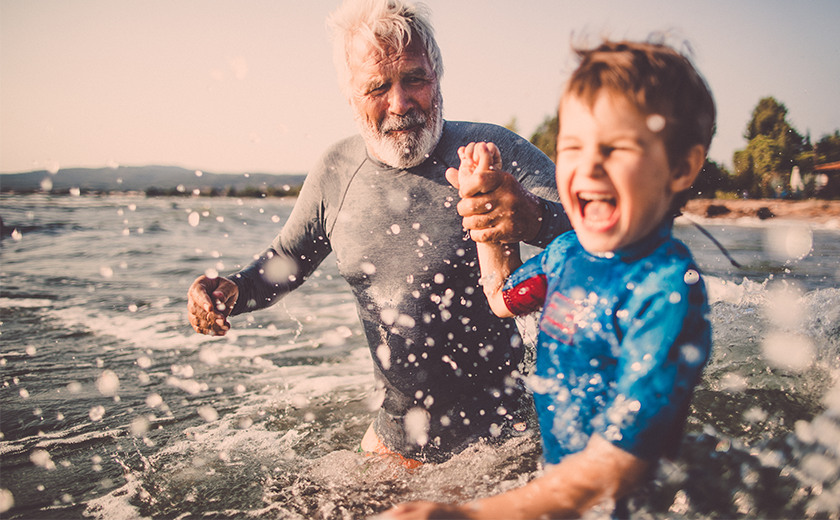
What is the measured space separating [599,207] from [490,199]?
16.2 inches

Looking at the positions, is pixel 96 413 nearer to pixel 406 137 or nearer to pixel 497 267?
pixel 406 137

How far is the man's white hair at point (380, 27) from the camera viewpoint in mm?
2385

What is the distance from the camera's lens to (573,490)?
1.00m

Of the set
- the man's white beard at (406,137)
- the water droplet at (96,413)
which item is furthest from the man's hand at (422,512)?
the water droplet at (96,413)

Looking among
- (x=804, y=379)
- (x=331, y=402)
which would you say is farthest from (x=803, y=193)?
(x=331, y=402)

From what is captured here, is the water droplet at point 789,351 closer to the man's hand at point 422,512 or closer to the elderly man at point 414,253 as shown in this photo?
the elderly man at point 414,253

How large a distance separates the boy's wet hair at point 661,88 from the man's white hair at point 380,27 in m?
1.51

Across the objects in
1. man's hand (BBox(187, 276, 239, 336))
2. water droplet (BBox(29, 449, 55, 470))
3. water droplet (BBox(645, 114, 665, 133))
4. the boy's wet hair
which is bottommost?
water droplet (BBox(29, 449, 55, 470))

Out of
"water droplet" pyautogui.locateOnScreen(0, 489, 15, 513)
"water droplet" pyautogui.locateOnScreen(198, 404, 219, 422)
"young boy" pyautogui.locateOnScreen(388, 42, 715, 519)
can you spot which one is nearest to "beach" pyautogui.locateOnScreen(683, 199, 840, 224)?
"water droplet" pyautogui.locateOnScreen(198, 404, 219, 422)

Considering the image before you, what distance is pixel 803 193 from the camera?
1038 inches

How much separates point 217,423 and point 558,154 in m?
3.63

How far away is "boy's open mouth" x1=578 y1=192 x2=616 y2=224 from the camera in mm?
1106

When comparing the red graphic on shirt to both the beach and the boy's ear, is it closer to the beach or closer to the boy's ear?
the boy's ear

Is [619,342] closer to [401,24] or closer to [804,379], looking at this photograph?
[401,24]
